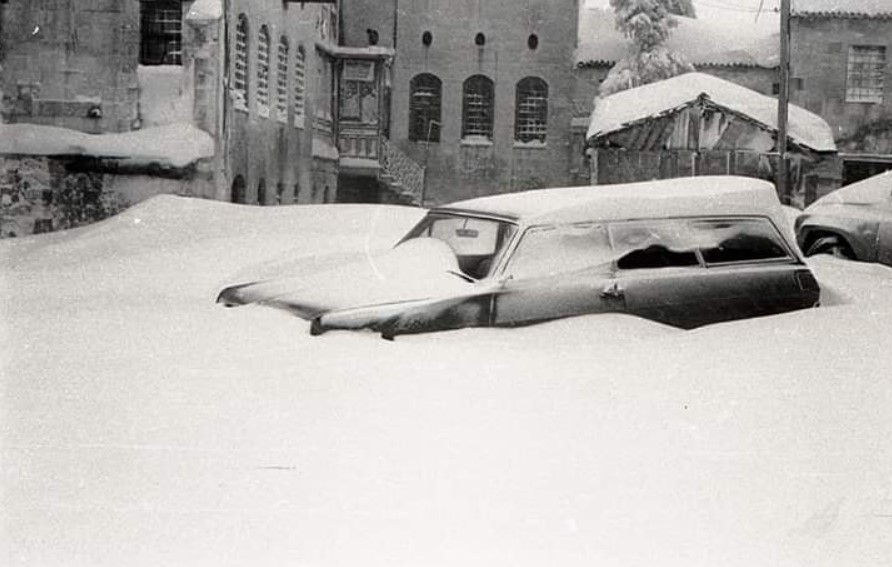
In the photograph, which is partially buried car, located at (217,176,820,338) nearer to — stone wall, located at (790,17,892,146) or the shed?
the shed

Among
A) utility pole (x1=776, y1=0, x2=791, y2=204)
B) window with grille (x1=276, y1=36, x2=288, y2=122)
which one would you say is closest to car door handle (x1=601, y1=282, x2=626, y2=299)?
utility pole (x1=776, y1=0, x2=791, y2=204)

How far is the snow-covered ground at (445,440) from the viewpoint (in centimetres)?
318

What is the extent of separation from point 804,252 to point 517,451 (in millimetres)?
2324

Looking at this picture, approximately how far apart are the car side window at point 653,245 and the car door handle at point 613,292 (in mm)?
133

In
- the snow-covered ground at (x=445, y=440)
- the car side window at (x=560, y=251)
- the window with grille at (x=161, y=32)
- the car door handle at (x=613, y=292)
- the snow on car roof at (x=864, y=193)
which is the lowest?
the snow-covered ground at (x=445, y=440)

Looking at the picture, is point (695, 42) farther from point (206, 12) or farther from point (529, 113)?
point (206, 12)

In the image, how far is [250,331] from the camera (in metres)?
4.30

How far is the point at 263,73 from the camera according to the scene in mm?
8656

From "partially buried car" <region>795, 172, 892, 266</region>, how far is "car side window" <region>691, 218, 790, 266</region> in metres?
0.27

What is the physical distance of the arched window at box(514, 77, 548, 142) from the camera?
573 cm

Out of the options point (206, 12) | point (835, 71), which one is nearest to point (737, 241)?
point (835, 71)

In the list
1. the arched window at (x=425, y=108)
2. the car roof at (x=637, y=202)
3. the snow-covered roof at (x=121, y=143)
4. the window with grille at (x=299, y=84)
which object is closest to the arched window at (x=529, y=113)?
the arched window at (x=425, y=108)

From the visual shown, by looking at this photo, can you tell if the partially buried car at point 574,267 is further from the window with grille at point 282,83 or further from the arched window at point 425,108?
the window with grille at point 282,83

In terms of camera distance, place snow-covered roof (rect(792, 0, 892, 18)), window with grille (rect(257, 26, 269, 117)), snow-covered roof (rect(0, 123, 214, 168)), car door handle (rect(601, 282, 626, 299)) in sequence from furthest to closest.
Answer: window with grille (rect(257, 26, 269, 117))
snow-covered roof (rect(0, 123, 214, 168))
snow-covered roof (rect(792, 0, 892, 18))
car door handle (rect(601, 282, 626, 299))
